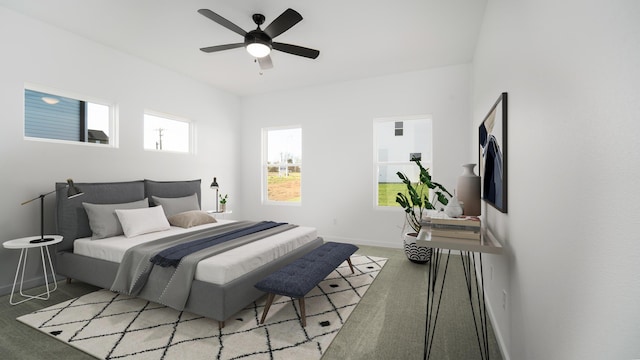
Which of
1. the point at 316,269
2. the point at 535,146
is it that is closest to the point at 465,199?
the point at 535,146

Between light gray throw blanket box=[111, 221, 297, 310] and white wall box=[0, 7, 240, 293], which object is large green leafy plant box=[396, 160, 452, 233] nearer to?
light gray throw blanket box=[111, 221, 297, 310]

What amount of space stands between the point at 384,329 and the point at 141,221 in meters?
2.95

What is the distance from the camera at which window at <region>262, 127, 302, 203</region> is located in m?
5.74

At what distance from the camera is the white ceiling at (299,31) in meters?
2.83

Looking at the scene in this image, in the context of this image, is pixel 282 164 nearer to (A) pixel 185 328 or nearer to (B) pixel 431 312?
(A) pixel 185 328

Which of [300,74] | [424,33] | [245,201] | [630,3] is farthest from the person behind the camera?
[245,201]

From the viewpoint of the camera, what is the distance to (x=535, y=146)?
4.30ft

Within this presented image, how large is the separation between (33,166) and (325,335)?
3.65m

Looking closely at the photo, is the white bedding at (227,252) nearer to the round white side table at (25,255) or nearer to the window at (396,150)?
the round white side table at (25,255)

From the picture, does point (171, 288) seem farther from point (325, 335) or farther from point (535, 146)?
point (535, 146)

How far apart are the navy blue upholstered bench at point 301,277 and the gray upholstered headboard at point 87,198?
2408mm

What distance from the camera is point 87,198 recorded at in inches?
129

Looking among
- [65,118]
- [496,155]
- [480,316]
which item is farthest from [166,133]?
→ [480,316]

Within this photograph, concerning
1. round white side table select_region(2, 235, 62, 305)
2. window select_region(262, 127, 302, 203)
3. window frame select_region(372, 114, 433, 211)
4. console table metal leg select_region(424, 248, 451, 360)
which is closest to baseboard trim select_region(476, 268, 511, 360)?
console table metal leg select_region(424, 248, 451, 360)
